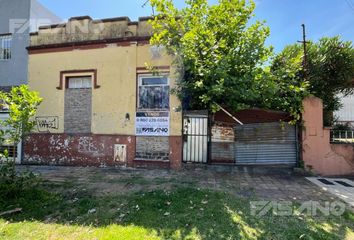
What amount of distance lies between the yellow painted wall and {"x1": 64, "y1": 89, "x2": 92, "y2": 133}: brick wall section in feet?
0.77

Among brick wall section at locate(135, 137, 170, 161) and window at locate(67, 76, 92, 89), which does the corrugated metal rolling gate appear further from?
window at locate(67, 76, 92, 89)

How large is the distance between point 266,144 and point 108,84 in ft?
22.8

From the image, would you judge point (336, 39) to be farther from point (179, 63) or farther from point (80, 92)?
point (80, 92)

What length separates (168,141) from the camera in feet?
34.5

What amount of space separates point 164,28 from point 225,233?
7940mm

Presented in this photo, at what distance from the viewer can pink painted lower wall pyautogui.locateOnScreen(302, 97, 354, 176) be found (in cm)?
959

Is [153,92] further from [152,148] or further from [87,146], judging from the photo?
[87,146]

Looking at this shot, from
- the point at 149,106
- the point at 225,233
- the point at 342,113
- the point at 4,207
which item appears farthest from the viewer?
the point at 342,113

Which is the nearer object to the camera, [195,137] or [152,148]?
[195,137]

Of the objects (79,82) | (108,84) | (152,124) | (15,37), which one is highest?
(15,37)

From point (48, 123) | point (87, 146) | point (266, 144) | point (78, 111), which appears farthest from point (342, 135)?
point (48, 123)

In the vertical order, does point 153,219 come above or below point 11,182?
below

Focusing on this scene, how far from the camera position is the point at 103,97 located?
11.2 meters

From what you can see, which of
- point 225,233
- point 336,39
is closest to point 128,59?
point 225,233
